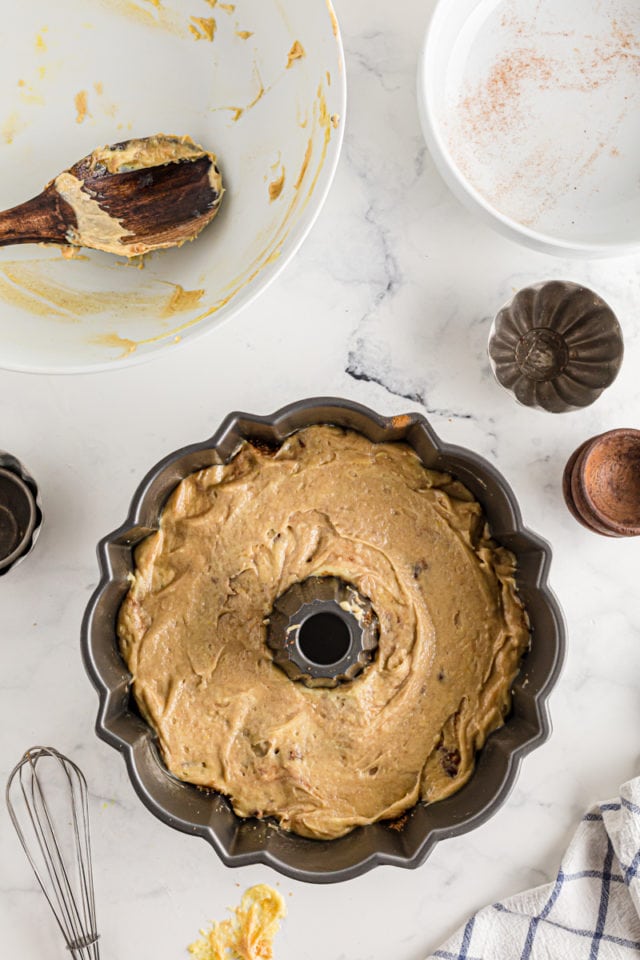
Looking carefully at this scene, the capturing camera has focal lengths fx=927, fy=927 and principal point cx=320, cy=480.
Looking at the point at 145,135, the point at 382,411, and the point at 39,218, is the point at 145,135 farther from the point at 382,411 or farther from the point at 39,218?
the point at 382,411

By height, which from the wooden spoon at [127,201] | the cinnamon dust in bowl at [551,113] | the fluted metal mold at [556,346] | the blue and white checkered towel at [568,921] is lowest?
the blue and white checkered towel at [568,921]

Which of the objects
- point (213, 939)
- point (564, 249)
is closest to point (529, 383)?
point (564, 249)

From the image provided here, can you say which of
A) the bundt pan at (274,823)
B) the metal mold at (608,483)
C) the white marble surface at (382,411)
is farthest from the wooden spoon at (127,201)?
the metal mold at (608,483)

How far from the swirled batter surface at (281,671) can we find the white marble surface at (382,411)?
25cm

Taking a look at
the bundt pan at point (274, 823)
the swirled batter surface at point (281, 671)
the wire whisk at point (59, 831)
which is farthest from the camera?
the wire whisk at point (59, 831)

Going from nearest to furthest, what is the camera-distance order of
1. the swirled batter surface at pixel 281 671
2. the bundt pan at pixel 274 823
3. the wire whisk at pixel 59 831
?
the bundt pan at pixel 274 823, the swirled batter surface at pixel 281 671, the wire whisk at pixel 59 831

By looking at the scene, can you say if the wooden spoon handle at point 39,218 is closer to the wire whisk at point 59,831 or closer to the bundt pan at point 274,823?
the bundt pan at point 274,823

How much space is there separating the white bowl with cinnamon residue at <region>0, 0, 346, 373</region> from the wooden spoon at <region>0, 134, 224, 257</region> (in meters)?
0.06

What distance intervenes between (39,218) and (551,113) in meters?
1.09

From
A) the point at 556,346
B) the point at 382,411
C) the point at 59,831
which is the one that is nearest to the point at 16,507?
the point at 59,831

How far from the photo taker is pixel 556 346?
2.07 m

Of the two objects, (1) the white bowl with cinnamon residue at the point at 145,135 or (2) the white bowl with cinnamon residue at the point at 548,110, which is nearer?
(1) the white bowl with cinnamon residue at the point at 145,135

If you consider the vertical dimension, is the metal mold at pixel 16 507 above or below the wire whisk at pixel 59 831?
above

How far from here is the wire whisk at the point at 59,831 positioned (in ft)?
6.81
